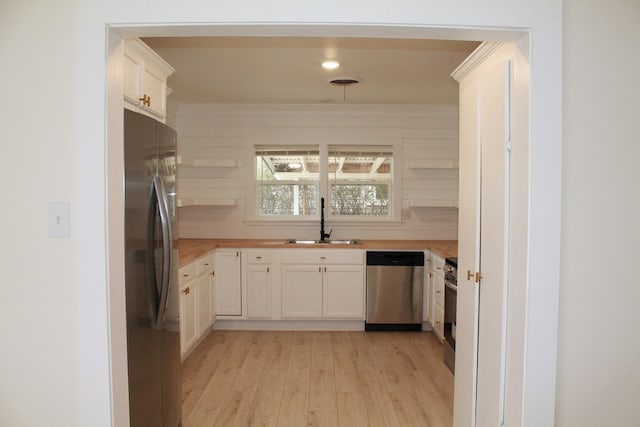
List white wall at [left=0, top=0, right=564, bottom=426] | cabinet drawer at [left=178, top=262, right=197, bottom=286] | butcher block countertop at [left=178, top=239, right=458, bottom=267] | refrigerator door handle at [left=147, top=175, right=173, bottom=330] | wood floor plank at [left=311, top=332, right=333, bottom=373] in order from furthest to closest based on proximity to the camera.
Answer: butcher block countertop at [left=178, top=239, right=458, bottom=267] < wood floor plank at [left=311, top=332, right=333, bottom=373] < cabinet drawer at [left=178, top=262, right=197, bottom=286] < refrigerator door handle at [left=147, top=175, right=173, bottom=330] < white wall at [left=0, top=0, right=564, bottom=426]

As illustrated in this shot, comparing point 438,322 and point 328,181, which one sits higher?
point 328,181

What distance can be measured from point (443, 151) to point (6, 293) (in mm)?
4390

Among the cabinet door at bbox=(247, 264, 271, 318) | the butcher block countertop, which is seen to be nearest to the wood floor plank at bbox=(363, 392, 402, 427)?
the butcher block countertop

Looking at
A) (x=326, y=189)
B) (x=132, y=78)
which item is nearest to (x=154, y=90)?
(x=132, y=78)

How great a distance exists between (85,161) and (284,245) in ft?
9.89

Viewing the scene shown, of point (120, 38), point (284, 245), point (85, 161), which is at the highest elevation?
point (120, 38)

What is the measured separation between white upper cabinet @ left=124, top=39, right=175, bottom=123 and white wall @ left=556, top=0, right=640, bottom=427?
1895 millimetres

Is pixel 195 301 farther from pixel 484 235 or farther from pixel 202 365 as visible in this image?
pixel 484 235

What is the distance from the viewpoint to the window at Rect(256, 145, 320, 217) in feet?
16.3

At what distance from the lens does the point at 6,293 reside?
1.52 meters

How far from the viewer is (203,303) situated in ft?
12.7

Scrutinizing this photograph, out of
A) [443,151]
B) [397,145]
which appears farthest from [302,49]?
[443,151]

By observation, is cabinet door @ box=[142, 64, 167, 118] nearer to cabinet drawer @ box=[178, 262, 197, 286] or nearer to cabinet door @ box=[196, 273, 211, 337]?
cabinet drawer @ box=[178, 262, 197, 286]

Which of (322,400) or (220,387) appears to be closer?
(322,400)
